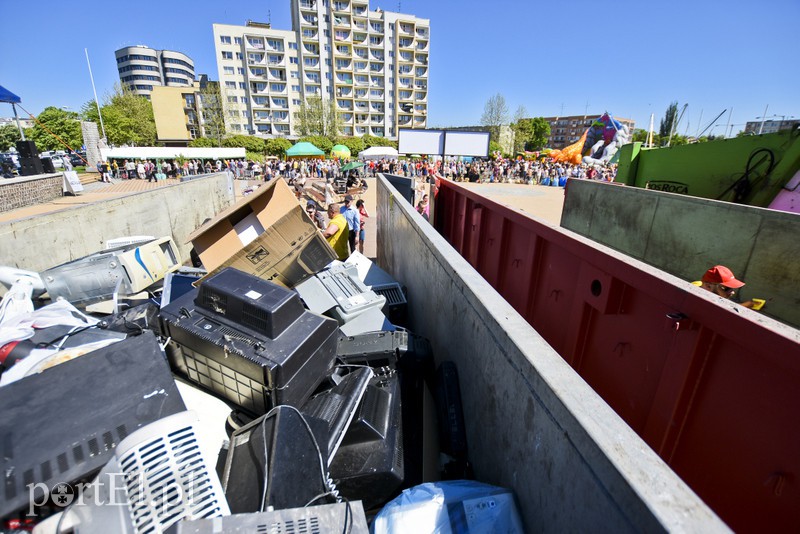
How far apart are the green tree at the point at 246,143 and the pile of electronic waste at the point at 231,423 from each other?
176ft

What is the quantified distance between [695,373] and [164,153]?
4602 cm

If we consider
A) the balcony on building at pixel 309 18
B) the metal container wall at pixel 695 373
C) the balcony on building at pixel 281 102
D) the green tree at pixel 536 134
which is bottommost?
the metal container wall at pixel 695 373

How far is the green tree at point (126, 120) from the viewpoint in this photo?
47.2m

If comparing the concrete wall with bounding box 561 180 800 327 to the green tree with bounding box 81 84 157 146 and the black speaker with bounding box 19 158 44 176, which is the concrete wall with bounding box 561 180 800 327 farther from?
the green tree with bounding box 81 84 157 146

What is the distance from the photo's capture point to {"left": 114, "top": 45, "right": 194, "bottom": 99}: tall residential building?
110250 mm

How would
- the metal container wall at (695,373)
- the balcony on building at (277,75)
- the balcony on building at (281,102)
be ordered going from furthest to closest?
the balcony on building at (281,102) < the balcony on building at (277,75) < the metal container wall at (695,373)

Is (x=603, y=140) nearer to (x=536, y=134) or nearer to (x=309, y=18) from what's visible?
(x=536, y=134)

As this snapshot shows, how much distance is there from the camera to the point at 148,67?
11212 cm

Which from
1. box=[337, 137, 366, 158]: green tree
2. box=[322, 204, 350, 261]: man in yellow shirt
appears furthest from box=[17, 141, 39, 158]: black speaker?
box=[337, 137, 366, 158]: green tree

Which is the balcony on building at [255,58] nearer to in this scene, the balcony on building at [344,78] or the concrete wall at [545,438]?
Result: the balcony on building at [344,78]

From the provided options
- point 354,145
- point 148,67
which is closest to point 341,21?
Answer: point 354,145

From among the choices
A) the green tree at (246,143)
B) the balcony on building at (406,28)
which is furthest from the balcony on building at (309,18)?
the green tree at (246,143)

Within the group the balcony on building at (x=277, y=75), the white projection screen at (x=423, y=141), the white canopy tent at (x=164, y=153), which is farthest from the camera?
the balcony on building at (x=277, y=75)

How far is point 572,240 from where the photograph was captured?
2.36 m
